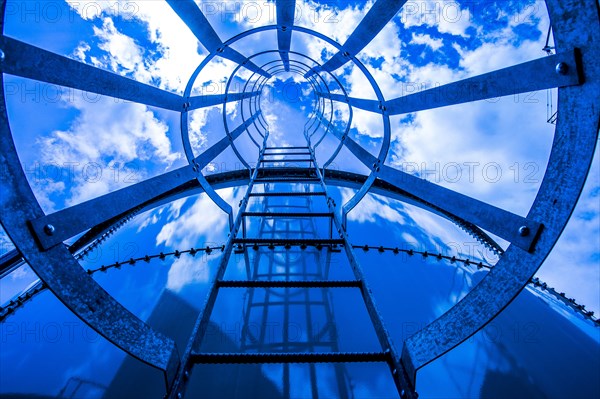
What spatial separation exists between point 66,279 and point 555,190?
3.30m

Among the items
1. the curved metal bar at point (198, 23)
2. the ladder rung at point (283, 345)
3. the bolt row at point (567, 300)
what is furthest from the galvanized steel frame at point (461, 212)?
the bolt row at point (567, 300)

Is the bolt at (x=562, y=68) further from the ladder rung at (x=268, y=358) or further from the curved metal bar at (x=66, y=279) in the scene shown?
the curved metal bar at (x=66, y=279)

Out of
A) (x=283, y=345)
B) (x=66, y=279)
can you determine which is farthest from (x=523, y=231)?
(x=66, y=279)

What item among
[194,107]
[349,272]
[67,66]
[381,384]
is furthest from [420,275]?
[67,66]

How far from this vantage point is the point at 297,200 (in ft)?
24.3

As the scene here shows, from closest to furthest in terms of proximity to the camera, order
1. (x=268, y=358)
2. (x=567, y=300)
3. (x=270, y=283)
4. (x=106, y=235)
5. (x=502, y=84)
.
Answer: (x=268, y=358), (x=502, y=84), (x=270, y=283), (x=567, y=300), (x=106, y=235)

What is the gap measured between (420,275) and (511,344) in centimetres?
156

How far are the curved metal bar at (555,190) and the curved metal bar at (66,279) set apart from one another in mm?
1810

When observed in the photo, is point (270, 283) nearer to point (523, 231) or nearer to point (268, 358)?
point (268, 358)

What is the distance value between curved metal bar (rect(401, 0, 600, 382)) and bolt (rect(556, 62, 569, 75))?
8 cm

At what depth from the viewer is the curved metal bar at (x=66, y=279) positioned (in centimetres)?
201

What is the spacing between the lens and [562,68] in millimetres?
1930

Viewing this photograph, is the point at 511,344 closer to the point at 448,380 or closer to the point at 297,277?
the point at 448,380

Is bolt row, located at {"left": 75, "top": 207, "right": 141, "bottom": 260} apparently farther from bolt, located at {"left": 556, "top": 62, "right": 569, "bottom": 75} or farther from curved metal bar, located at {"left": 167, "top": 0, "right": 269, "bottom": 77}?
bolt, located at {"left": 556, "top": 62, "right": 569, "bottom": 75}
